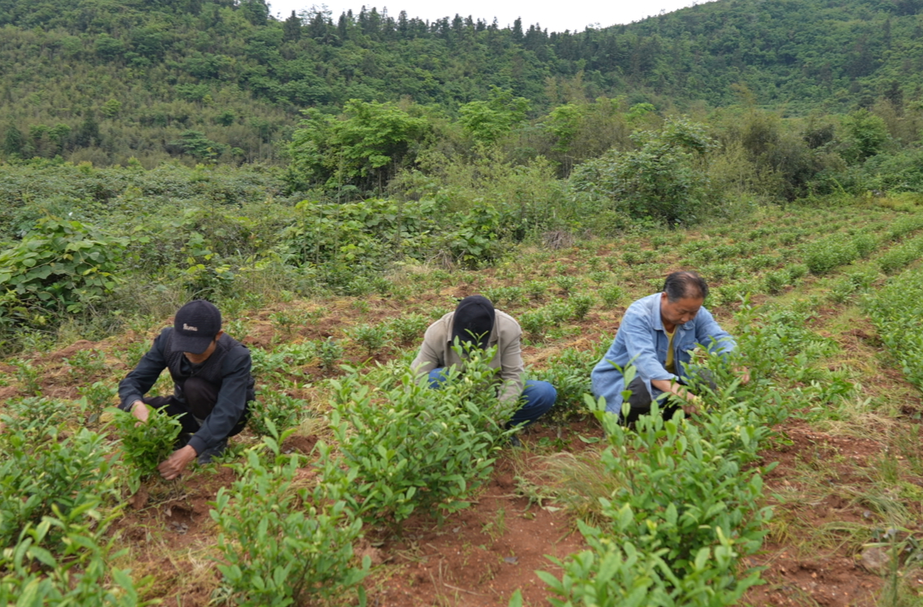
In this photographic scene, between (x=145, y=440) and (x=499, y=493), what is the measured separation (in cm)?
174

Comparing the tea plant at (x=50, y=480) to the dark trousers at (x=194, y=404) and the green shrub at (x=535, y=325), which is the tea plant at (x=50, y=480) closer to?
the dark trousers at (x=194, y=404)

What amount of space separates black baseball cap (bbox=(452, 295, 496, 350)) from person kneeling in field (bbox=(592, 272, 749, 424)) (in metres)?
0.71

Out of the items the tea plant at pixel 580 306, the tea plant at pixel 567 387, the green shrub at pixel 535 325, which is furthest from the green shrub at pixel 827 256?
the tea plant at pixel 567 387

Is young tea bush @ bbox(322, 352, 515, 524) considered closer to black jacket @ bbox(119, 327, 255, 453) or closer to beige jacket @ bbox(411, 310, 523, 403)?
beige jacket @ bbox(411, 310, 523, 403)

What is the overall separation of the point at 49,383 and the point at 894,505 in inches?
225

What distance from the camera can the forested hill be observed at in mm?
42094

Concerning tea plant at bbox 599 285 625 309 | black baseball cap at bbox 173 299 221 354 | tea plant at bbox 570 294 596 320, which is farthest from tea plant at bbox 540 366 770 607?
tea plant at bbox 599 285 625 309

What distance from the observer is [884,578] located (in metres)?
2.26

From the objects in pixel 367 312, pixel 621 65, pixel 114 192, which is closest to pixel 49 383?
pixel 367 312

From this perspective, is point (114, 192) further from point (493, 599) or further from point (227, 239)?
point (493, 599)

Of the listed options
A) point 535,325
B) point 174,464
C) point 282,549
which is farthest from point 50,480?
point 535,325

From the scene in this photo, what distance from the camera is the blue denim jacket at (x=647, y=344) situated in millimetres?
3277

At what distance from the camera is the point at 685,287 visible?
321 cm

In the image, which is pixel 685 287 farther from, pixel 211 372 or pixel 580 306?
pixel 580 306
